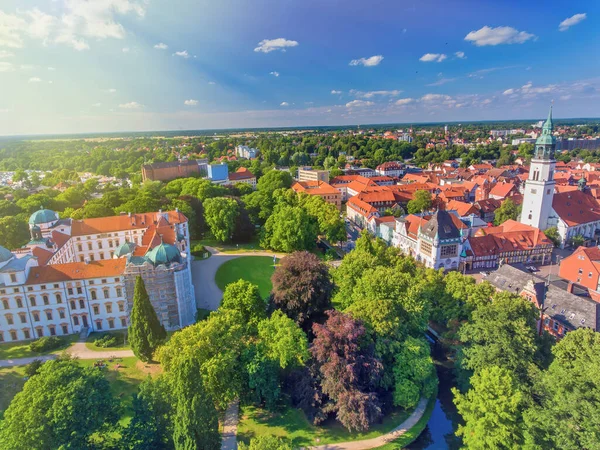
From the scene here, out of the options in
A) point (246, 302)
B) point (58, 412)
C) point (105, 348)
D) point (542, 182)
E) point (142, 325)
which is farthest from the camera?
point (542, 182)

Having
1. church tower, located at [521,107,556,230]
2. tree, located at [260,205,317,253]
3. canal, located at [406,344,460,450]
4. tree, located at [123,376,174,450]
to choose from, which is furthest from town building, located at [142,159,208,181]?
canal, located at [406,344,460,450]

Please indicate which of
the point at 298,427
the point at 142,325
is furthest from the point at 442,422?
the point at 142,325

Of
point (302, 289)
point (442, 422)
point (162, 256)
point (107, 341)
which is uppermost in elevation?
point (162, 256)

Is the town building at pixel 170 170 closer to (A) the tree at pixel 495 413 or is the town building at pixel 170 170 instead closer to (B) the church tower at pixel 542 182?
(B) the church tower at pixel 542 182

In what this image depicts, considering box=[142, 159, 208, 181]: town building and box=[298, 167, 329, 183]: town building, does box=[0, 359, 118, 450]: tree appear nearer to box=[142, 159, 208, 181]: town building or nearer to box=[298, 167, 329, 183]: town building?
box=[142, 159, 208, 181]: town building

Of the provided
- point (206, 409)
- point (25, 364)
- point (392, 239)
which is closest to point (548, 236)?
point (392, 239)

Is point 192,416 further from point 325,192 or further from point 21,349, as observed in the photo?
point 325,192

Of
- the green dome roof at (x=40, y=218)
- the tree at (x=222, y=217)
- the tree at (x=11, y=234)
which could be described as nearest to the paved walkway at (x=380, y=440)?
the tree at (x=222, y=217)
